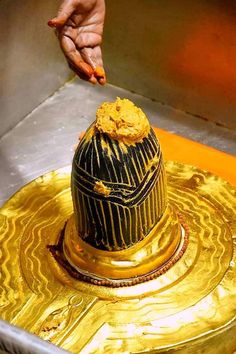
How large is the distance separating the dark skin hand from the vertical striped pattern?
229 millimetres

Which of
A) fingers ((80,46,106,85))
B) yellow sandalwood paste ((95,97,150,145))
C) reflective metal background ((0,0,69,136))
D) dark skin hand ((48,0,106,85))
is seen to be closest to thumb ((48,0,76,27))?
dark skin hand ((48,0,106,85))

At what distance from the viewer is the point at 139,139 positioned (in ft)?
5.27

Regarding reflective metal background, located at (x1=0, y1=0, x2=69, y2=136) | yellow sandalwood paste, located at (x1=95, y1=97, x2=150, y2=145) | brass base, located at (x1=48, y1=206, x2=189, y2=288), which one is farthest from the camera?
reflective metal background, located at (x1=0, y1=0, x2=69, y2=136)

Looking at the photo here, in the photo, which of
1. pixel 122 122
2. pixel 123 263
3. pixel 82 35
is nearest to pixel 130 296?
pixel 123 263

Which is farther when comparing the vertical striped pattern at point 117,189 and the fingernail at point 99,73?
the fingernail at point 99,73

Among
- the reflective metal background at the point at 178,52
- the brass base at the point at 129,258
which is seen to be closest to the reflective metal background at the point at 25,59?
the reflective metal background at the point at 178,52

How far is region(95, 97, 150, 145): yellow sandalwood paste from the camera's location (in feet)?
5.17

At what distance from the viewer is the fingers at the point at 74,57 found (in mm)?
1773

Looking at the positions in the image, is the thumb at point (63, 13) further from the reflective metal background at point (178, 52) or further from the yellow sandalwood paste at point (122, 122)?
the reflective metal background at point (178, 52)

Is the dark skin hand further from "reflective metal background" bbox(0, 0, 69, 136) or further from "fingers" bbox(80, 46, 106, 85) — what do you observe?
"reflective metal background" bbox(0, 0, 69, 136)

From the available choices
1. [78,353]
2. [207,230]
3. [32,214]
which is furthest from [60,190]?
[78,353]

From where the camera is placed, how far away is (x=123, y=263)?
5.60 feet

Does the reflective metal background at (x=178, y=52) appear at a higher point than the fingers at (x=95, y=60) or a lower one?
lower

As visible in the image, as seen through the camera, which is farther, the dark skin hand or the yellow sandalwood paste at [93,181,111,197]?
the dark skin hand
